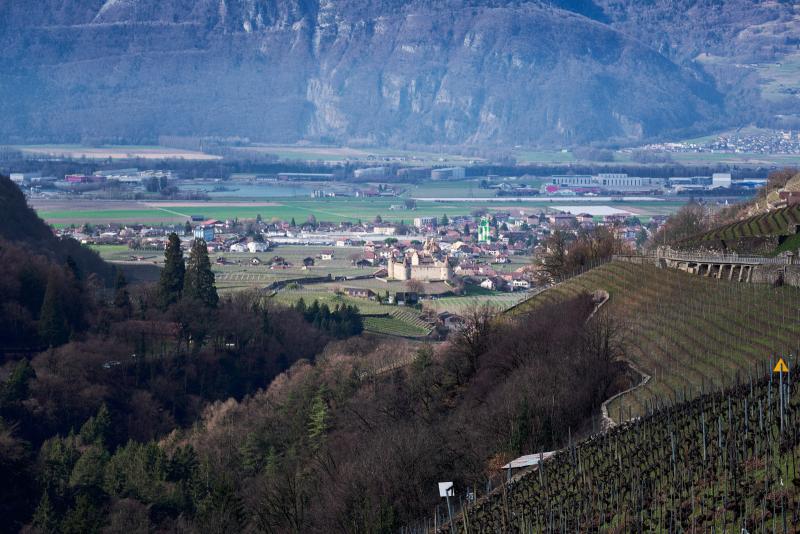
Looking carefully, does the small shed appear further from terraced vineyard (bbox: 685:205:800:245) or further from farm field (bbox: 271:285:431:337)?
farm field (bbox: 271:285:431:337)

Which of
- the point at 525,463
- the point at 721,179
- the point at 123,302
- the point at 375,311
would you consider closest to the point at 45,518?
the point at 525,463

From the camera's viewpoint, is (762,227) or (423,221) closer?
(762,227)

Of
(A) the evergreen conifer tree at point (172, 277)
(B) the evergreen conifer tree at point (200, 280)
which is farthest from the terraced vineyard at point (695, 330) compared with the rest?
(A) the evergreen conifer tree at point (172, 277)

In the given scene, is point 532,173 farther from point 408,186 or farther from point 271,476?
point 271,476

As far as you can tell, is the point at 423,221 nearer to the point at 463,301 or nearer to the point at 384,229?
the point at 384,229

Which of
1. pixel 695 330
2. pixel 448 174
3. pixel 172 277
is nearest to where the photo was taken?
pixel 695 330

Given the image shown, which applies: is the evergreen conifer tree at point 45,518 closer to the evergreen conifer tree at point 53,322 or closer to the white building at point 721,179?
the evergreen conifer tree at point 53,322

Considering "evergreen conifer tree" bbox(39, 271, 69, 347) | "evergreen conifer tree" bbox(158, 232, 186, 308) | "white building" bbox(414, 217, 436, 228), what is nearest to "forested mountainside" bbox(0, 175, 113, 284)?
"evergreen conifer tree" bbox(158, 232, 186, 308)

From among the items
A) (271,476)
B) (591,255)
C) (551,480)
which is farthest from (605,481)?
(591,255)

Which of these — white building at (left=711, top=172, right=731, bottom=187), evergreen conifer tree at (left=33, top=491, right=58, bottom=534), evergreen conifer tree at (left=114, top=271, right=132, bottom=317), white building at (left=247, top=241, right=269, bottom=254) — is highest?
evergreen conifer tree at (left=114, top=271, right=132, bottom=317)
